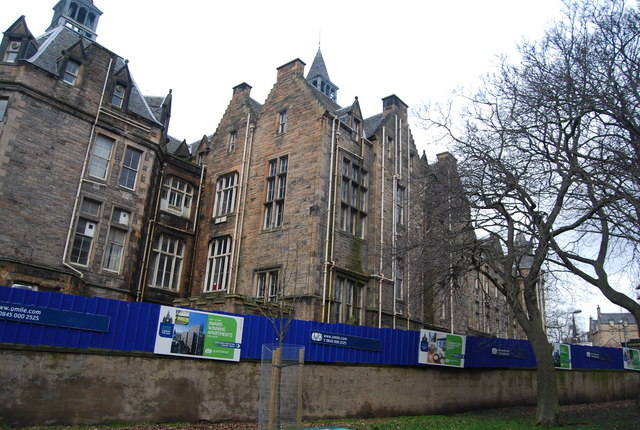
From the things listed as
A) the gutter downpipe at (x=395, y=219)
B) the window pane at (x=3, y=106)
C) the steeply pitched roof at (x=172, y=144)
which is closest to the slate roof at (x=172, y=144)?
the steeply pitched roof at (x=172, y=144)

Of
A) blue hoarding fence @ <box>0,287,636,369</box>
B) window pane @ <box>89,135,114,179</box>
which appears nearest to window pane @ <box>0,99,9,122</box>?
window pane @ <box>89,135,114,179</box>

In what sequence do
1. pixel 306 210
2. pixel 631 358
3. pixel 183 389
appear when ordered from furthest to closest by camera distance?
pixel 631 358, pixel 306 210, pixel 183 389

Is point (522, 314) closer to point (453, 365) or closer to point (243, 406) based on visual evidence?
point (453, 365)

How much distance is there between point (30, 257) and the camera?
18953 millimetres

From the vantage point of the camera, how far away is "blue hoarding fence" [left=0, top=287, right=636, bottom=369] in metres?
11.6

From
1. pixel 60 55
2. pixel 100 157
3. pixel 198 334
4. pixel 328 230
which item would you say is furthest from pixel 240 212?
pixel 198 334

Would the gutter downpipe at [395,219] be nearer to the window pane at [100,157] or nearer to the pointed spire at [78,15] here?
the window pane at [100,157]

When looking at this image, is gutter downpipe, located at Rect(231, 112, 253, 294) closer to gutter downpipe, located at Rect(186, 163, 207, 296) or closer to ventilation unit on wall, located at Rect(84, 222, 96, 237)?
gutter downpipe, located at Rect(186, 163, 207, 296)

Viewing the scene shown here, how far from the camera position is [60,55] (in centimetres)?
2261

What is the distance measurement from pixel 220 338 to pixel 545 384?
1035 centimetres

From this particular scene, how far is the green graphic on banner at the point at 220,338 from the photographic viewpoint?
14.5 meters

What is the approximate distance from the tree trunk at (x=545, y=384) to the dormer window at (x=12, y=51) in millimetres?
23702

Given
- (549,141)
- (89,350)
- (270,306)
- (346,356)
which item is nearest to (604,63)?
(549,141)

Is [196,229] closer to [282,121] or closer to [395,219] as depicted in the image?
[282,121]
